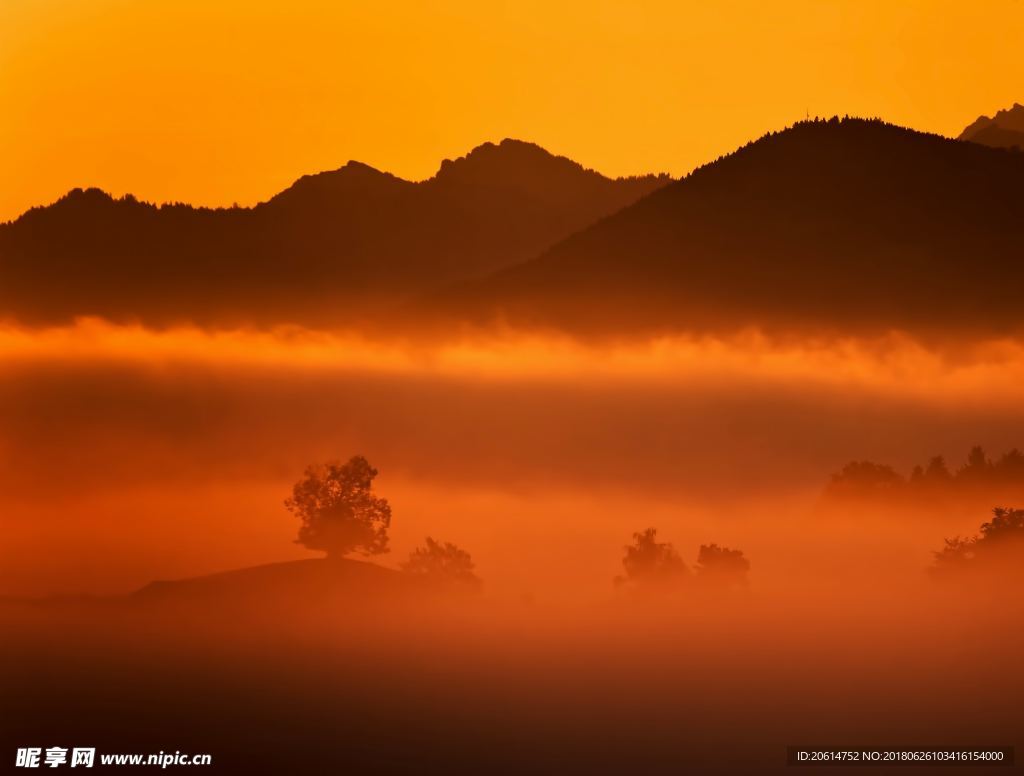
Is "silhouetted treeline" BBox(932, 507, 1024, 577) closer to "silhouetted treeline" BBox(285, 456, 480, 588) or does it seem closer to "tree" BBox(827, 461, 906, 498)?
"tree" BBox(827, 461, 906, 498)

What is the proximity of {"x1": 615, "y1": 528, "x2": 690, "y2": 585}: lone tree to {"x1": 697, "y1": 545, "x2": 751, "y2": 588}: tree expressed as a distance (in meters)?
1.62

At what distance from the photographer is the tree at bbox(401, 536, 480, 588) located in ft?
409

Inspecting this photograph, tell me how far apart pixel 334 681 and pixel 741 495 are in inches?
2780

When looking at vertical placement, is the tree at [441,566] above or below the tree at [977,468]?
below

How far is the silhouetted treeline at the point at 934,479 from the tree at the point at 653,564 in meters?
18.4

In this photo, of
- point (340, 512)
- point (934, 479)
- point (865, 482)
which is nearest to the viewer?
point (340, 512)

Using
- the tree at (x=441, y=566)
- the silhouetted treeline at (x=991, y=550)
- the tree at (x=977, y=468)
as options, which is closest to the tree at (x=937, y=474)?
the tree at (x=977, y=468)

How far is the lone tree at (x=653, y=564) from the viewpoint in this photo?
12469cm

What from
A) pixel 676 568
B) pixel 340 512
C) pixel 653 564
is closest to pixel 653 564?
pixel 653 564

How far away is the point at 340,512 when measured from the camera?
4264 inches

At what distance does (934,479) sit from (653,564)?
2540 centimetres

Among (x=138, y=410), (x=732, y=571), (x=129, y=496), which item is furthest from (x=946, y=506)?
(x=138, y=410)

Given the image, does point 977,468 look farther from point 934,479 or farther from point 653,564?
point 653,564

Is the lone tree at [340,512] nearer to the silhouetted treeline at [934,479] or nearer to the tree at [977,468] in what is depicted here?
the silhouetted treeline at [934,479]
